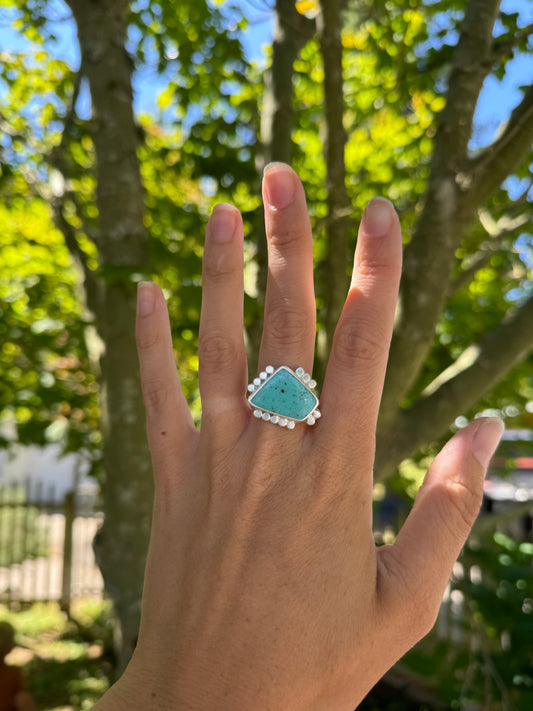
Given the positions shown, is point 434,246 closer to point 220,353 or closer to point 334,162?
point 334,162

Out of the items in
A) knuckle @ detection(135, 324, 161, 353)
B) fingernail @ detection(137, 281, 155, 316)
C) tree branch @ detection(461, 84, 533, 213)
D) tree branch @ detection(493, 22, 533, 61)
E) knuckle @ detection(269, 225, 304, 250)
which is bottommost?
knuckle @ detection(135, 324, 161, 353)

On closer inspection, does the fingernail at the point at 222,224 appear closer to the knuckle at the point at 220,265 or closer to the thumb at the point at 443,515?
the knuckle at the point at 220,265

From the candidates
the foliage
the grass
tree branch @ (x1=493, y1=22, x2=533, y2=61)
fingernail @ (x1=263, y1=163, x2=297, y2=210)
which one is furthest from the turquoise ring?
the grass

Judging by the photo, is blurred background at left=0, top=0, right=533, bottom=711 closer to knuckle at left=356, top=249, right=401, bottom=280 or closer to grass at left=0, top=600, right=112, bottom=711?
grass at left=0, top=600, right=112, bottom=711

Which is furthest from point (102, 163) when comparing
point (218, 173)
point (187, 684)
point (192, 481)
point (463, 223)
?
point (187, 684)

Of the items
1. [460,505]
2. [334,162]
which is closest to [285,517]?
[460,505]

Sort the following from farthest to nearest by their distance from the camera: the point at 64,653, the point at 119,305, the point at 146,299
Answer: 1. the point at 64,653
2. the point at 119,305
3. the point at 146,299
